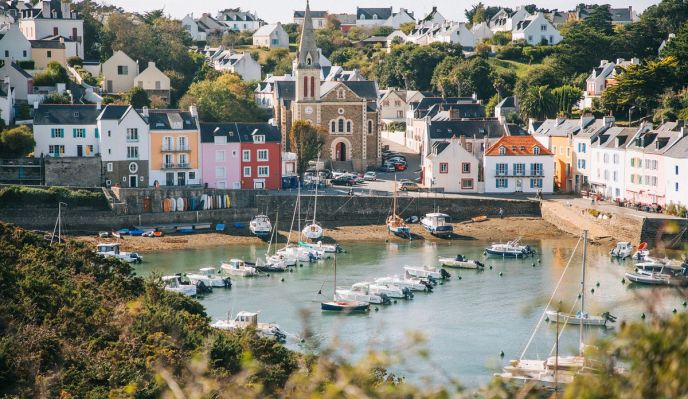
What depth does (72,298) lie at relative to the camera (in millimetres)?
20781

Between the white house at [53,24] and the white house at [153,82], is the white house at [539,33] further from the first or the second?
the white house at [53,24]

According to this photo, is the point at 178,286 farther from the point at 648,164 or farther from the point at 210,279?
the point at 648,164

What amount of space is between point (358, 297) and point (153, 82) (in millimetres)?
25158

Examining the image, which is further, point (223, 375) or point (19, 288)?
point (19, 288)

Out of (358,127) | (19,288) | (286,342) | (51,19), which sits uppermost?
(51,19)

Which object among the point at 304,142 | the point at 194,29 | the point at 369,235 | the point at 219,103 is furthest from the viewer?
the point at 194,29

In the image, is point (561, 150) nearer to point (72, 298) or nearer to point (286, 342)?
point (286, 342)

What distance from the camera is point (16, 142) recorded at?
3891 cm

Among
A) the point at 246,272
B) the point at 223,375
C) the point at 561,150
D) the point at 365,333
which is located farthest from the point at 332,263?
the point at 223,375

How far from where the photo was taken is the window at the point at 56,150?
131ft

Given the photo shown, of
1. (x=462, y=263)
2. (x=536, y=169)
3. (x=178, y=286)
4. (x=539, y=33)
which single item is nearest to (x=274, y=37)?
(x=539, y=33)

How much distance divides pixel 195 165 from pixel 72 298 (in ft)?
67.2

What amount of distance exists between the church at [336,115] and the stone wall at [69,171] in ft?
35.6

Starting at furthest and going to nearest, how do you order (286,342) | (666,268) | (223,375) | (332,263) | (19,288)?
(332,263) → (666,268) → (286,342) → (19,288) → (223,375)
